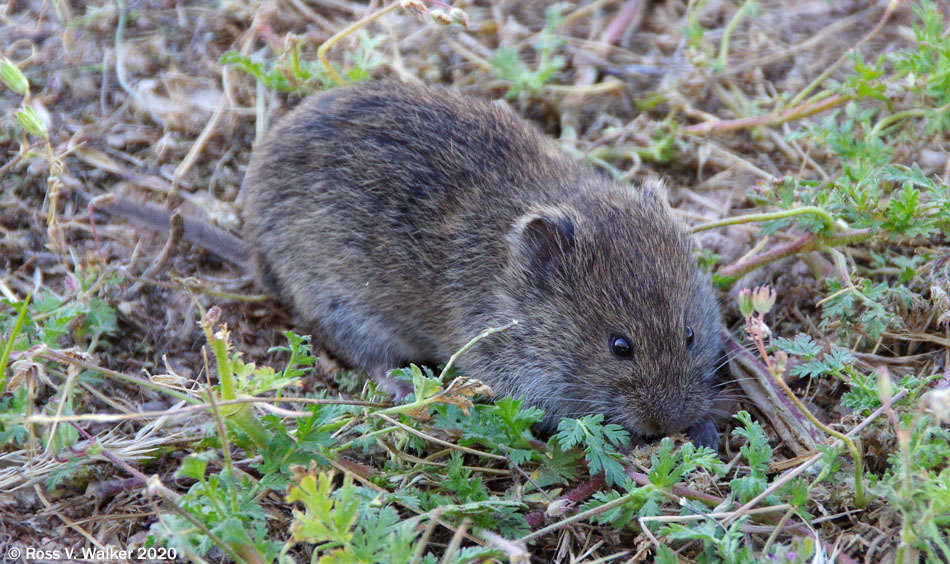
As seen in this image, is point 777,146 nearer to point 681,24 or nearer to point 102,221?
point 681,24

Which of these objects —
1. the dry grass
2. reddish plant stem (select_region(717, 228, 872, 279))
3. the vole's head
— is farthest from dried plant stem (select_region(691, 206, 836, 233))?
the dry grass

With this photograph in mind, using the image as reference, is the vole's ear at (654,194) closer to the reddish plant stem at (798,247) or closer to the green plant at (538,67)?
the reddish plant stem at (798,247)

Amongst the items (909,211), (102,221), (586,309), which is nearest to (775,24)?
(909,211)

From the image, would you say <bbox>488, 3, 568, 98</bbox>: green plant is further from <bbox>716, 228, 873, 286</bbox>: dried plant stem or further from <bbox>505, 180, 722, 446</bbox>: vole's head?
<bbox>716, 228, 873, 286</bbox>: dried plant stem

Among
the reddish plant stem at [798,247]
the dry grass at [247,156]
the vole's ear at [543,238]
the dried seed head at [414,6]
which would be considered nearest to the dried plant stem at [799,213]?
the reddish plant stem at [798,247]

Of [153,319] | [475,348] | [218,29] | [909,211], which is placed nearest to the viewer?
[909,211]

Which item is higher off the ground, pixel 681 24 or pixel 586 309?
pixel 681 24

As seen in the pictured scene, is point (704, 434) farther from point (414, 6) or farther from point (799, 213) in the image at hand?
point (414, 6)
